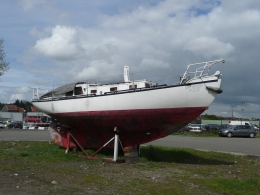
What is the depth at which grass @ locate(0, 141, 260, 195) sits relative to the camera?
7680 millimetres

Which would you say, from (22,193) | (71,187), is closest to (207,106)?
(71,187)

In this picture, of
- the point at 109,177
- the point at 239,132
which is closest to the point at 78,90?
the point at 109,177

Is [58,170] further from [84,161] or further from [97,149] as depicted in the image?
[97,149]

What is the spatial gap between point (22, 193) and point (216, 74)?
7527mm

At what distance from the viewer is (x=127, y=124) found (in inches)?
491

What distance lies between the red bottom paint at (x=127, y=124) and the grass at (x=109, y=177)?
Answer: 91 centimetres

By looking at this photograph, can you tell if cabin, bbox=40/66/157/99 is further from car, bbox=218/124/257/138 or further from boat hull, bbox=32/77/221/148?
car, bbox=218/124/257/138

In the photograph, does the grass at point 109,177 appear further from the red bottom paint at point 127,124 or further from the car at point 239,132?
the car at point 239,132

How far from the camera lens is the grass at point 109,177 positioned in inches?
302

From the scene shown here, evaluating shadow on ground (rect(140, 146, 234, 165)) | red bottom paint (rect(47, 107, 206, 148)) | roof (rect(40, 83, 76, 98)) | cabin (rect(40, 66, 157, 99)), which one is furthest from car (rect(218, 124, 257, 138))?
red bottom paint (rect(47, 107, 206, 148))

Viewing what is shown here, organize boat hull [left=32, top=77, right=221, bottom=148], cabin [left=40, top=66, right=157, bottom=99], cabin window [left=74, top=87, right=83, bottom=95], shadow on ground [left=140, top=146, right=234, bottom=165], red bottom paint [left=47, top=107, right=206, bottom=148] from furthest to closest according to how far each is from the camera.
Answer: cabin window [left=74, top=87, right=83, bottom=95], shadow on ground [left=140, top=146, right=234, bottom=165], cabin [left=40, top=66, right=157, bottom=99], red bottom paint [left=47, top=107, right=206, bottom=148], boat hull [left=32, top=77, right=221, bottom=148]

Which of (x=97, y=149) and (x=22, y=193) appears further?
(x=97, y=149)

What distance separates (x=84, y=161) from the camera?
12.0 meters

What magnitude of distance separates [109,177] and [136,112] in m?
3.49
